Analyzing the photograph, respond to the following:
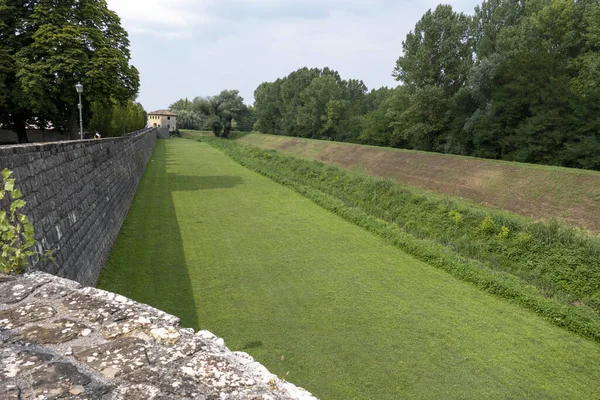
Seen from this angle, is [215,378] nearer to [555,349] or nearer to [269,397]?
[269,397]

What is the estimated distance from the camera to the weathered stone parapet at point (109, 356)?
1775 mm

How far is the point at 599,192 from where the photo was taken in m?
14.9

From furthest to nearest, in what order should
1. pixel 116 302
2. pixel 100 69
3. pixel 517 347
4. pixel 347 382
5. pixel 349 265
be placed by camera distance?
pixel 100 69 → pixel 349 265 → pixel 517 347 → pixel 347 382 → pixel 116 302

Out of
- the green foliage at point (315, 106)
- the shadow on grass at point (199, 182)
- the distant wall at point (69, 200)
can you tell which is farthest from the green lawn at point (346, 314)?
the green foliage at point (315, 106)

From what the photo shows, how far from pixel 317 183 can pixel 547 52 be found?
18786 mm

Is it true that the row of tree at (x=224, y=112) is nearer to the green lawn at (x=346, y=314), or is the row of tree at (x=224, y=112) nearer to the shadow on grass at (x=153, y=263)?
the shadow on grass at (x=153, y=263)

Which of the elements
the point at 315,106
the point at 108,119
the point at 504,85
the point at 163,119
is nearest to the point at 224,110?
the point at 315,106

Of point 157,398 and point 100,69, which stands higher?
point 100,69

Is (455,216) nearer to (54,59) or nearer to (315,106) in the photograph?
(54,59)

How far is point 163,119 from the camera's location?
305ft

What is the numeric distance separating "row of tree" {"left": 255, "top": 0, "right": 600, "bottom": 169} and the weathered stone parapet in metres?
25.2

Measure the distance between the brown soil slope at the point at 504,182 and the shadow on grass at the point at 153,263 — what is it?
46.4 ft

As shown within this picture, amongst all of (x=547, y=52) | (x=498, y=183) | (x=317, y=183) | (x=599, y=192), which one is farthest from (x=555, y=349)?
(x=547, y=52)

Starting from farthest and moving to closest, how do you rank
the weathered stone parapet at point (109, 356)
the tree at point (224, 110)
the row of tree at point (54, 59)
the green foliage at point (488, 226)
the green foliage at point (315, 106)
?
the tree at point (224, 110), the green foliage at point (315, 106), the row of tree at point (54, 59), the green foliage at point (488, 226), the weathered stone parapet at point (109, 356)
